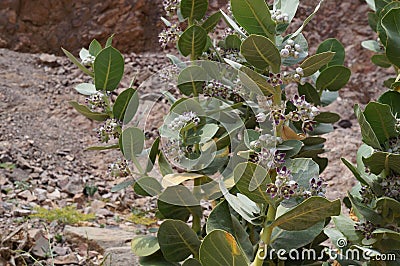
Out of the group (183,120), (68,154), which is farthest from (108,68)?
(68,154)

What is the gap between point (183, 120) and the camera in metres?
0.97

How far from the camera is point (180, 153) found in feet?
3.27

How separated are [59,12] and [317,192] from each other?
125 inches

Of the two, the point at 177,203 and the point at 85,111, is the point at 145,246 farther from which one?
the point at 85,111

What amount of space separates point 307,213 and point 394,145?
0.19 m

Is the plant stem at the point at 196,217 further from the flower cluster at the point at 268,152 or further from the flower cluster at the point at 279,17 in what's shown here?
the flower cluster at the point at 279,17

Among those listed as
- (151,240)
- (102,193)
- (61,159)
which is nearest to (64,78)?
(61,159)

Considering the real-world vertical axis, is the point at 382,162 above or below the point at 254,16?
below

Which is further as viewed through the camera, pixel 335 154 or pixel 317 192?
pixel 335 154

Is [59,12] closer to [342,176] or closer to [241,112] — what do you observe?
[342,176]

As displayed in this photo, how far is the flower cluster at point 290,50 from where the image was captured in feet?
2.74

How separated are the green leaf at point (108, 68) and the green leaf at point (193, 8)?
0.51 feet

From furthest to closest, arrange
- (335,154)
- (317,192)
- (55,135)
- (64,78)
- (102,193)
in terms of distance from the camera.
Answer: (64,78) < (55,135) < (335,154) < (102,193) < (317,192)

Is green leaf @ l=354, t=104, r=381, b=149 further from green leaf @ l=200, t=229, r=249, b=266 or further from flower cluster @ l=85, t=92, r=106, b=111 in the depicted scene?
flower cluster @ l=85, t=92, r=106, b=111
